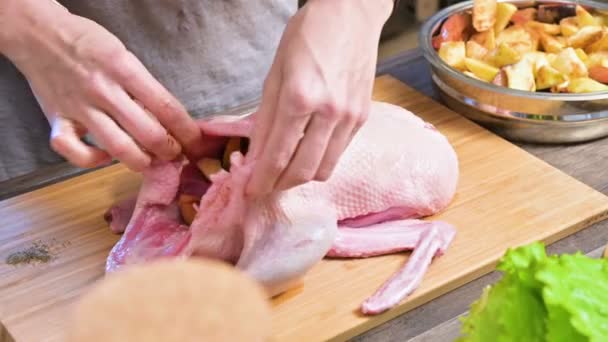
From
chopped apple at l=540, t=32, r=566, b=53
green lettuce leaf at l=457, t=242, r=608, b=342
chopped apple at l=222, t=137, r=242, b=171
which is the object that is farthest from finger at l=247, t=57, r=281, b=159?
chopped apple at l=540, t=32, r=566, b=53

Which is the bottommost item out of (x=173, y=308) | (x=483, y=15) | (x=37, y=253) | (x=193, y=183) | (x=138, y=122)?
(x=37, y=253)

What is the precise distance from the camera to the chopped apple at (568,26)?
184 cm

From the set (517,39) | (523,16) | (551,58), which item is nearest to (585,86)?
(551,58)

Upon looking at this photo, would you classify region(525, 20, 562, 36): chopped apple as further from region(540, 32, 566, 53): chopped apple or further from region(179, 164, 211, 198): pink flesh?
region(179, 164, 211, 198): pink flesh

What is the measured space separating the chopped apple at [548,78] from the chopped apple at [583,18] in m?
0.29

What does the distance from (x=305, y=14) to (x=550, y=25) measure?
3.39ft

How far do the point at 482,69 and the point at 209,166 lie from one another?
76cm

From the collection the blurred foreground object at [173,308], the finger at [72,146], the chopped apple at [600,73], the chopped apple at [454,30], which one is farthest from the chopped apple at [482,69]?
the blurred foreground object at [173,308]

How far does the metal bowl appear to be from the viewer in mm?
1576

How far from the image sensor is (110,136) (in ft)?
3.84

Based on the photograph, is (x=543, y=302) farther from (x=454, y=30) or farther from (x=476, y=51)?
(x=454, y=30)

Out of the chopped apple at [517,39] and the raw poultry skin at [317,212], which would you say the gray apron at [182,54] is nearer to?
the raw poultry skin at [317,212]

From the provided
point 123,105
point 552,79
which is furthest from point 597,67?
point 123,105

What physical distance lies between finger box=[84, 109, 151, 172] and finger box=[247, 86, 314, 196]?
24 cm
